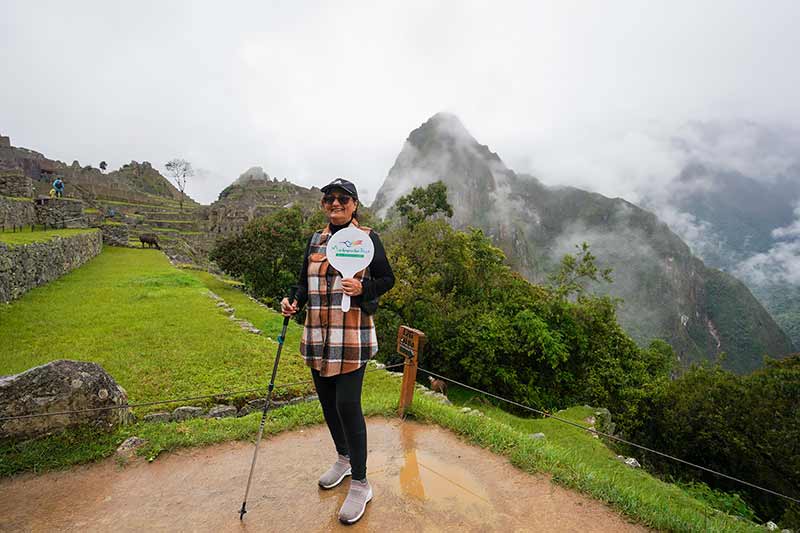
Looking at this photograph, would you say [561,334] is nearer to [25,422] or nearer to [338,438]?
[338,438]

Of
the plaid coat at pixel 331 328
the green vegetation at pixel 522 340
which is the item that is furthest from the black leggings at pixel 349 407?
the green vegetation at pixel 522 340

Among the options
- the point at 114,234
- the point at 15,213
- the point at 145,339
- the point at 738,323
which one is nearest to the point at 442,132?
the point at 738,323

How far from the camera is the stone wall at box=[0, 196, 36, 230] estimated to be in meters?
14.4

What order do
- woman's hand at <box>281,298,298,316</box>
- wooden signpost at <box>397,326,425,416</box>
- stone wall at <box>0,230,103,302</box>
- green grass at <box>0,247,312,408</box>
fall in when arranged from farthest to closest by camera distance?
stone wall at <box>0,230,103,302</box>, green grass at <box>0,247,312,408</box>, wooden signpost at <box>397,326,425,416</box>, woman's hand at <box>281,298,298,316</box>

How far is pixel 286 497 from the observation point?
10.5ft

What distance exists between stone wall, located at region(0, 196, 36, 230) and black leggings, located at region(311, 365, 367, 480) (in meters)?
18.7

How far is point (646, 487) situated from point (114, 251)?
97.6 feet

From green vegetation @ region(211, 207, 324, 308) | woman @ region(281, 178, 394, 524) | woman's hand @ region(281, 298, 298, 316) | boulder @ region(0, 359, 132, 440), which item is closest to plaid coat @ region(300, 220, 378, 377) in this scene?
woman @ region(281, 178, 394, 524)

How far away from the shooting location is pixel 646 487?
16.8 feet

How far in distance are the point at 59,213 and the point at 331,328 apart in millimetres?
26810

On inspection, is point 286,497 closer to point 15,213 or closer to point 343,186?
point 343,186

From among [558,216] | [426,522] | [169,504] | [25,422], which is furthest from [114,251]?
[558,216]

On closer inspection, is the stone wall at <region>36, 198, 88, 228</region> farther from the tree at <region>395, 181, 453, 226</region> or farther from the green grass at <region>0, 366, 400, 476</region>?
the green grass at <region>0, 366, 400, 476</region>

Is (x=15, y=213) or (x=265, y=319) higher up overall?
(x=15, y=213)
